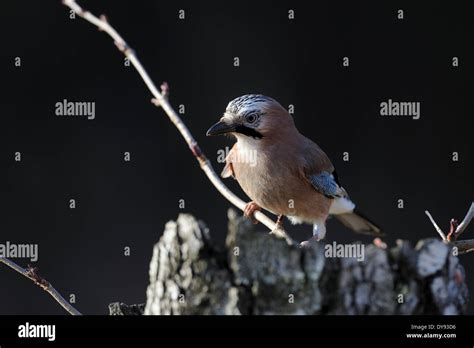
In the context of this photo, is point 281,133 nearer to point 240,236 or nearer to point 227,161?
point 227,161

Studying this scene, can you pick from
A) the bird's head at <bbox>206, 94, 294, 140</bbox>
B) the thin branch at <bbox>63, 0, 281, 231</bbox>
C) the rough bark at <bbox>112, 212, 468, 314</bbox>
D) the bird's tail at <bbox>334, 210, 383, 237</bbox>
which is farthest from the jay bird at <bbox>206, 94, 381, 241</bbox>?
the rough bark at <bbox>112, 212, 468, 314</bbox>

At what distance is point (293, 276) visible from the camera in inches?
61.7

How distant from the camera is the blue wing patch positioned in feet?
11.4

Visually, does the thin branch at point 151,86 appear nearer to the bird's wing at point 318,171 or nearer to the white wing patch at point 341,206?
the bird's wing at point 318,171

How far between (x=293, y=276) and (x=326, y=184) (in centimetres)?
198

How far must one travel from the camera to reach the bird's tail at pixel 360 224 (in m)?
3.89

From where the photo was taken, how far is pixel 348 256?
1623 millimetres

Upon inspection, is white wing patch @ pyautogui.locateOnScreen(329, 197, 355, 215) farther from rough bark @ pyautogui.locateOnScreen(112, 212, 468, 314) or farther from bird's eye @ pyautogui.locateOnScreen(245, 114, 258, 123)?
rough bark @ pyautogui.locateOnScreen(112, 212, 468, 314)

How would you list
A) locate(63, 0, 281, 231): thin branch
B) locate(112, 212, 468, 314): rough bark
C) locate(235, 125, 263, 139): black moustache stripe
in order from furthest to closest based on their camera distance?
locate(235, 125, 263, 139): black moustache stripe
locate(63, 0, 281, 231): thin branch
locate(112, 212, 468, 314): rough bark

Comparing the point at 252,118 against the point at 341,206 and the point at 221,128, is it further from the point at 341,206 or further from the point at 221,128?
the point at 341,206

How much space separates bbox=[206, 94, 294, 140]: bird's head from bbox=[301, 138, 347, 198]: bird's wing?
203 millimetres

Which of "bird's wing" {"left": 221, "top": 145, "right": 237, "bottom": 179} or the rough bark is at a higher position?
"bird's wing" {"left": 221, "top": 145, "right": 237, "bottom": 179}
